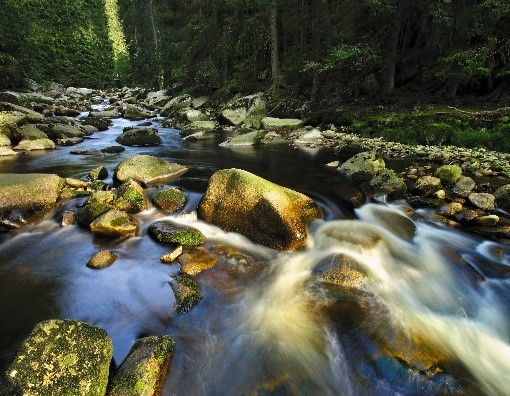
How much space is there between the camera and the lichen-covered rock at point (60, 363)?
252 centimetres

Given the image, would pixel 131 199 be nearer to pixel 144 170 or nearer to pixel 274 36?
pixel 144 170

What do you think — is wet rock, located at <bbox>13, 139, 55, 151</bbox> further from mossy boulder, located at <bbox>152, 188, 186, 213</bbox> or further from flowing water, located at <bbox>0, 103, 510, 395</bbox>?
mossy boulder, located at <bbox>152, 188, 186, 213</bbox>

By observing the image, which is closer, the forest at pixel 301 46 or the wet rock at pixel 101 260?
the wet rock at pixel 101 260

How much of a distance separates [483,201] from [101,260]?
289 inches

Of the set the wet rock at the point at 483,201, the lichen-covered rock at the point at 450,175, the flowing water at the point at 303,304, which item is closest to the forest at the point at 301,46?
the lichen-covered rock at the point at 450,175

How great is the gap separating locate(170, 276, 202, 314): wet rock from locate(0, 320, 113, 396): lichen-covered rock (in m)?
1.29

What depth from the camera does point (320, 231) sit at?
6.17 meters

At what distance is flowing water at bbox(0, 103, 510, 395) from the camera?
133 inches

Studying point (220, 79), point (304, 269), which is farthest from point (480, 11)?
point (220, 79)

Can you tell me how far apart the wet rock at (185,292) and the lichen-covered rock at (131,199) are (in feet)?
8.40

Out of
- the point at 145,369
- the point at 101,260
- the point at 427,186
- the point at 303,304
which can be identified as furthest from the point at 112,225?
the point at 427,186

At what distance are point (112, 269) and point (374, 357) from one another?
3.80 metres

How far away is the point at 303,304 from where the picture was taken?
14.3ft

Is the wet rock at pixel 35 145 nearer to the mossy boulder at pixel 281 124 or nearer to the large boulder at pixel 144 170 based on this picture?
the large boulder at pixel 144 170
